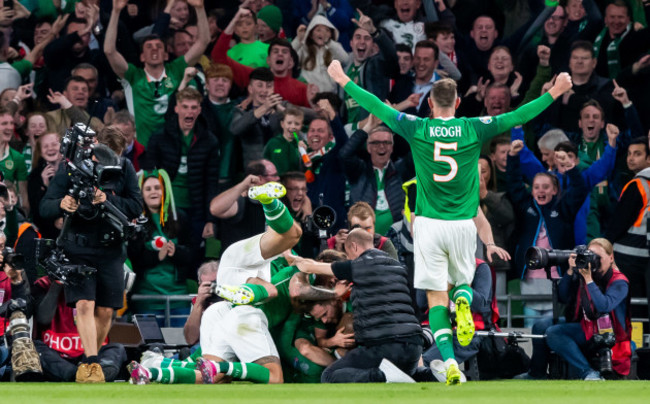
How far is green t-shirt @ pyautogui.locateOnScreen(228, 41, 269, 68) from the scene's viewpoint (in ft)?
48.1

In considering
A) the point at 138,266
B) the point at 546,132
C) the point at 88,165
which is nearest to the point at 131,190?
the point at 88,165

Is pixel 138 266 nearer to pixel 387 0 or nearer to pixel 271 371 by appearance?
pixel 271 371

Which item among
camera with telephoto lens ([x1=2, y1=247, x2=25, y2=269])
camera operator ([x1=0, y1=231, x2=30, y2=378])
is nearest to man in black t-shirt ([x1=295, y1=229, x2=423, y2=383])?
camera with telephoto lens ([x1=2, y1=247, x2=25, y2=269])

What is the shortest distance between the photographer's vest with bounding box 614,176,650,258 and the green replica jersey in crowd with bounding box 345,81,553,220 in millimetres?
3093

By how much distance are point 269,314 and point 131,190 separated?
1717 mm

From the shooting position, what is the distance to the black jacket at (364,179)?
13367 mm

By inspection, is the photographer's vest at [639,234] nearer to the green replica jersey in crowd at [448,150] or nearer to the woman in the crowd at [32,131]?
the green replica jersey in crowd at [448,150]

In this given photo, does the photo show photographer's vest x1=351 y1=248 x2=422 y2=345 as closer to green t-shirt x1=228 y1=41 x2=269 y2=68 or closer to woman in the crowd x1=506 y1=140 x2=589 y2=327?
woman in the crowd x1=506 y1=140 x2=589 y2=327

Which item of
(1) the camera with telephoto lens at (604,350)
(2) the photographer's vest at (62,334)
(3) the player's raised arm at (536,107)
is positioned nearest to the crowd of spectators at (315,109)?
(1) the camera with telephoto lens at (604,350)

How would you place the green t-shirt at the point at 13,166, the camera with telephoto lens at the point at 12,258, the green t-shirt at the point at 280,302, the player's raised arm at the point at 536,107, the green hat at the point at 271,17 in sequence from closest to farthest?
the player's raised arm at the point at 536,107 → the green t-shirt at the point at 280,302 → the camera with telephoto lens at the point at 12,258 → the green t-shirt at the point at 13,166 → the green hat at the point at 271,17

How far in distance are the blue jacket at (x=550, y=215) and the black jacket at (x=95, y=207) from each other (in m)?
4.34

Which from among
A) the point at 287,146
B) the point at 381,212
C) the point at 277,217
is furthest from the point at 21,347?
the point at 381,212

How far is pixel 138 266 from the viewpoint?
13055mm

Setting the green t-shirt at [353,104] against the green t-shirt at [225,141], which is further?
the green t-shirt at [353,104]
